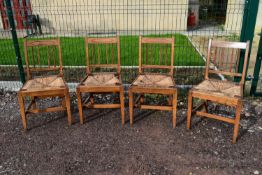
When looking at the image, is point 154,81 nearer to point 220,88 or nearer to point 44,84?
point 220,88

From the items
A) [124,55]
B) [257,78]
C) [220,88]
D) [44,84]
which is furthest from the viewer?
[124,55]

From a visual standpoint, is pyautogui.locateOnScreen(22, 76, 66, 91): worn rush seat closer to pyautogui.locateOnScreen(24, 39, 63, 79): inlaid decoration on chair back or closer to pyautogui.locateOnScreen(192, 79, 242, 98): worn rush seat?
pyautogui.locateOnScreen(24, 39, 63, 79): inlaid decoration on chair back

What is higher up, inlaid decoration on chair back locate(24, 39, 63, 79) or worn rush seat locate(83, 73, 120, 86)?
inlaid decoration on chair back locate(24, 39, 63, 79)

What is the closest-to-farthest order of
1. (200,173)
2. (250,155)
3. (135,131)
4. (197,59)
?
(200,173)
(250,155)
(135,131)
(197,59)

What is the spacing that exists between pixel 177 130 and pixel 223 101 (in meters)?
0.83

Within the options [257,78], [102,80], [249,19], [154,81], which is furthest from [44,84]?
[257,78]

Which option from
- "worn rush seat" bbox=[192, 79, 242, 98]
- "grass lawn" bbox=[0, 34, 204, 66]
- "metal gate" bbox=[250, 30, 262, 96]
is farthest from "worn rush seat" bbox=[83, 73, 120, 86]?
"metal gate" bbox=[250, 30, 262, 96]

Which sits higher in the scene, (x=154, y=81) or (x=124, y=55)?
(x=154, y=81)

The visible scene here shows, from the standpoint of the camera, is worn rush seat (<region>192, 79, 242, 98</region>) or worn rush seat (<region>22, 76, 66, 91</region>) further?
worn rush seat (<region>22, 76, 66, 91</region>)

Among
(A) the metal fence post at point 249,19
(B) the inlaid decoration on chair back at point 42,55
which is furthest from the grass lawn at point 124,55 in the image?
(A) the metal fence post at point 249,19

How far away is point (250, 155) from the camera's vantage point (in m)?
3.37

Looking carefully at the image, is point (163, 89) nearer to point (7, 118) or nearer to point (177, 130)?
point (177, 130)

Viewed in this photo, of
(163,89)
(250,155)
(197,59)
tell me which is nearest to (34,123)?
(163,89)

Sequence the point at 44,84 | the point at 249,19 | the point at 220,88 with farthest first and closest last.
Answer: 1. the point at 249,19
2. the point at 44,84
3. the point at 220,88
